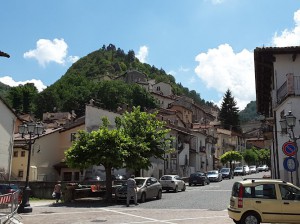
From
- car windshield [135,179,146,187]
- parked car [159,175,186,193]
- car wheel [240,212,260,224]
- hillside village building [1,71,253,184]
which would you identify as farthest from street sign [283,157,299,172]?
parked car [159,175,186,193]

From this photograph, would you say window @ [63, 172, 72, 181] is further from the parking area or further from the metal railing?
the metal railing

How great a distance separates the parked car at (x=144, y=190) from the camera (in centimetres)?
2481

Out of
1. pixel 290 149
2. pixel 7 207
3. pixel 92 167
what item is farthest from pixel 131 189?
pixel 92 167

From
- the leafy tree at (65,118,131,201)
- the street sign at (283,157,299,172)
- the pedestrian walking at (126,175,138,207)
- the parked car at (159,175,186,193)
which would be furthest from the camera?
the parked car at (159,175,186,193)

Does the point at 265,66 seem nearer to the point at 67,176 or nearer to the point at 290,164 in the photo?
the point at 290,164

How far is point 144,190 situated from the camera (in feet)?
82.9

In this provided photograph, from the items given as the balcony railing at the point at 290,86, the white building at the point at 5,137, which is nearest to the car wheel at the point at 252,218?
the balcony railing at the point at 290,86

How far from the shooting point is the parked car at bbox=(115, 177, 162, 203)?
24.8 meters

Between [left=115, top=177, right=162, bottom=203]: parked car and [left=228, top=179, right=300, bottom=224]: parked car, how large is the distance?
1215 centimetres

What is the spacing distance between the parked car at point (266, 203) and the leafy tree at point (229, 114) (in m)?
Result: 94.4

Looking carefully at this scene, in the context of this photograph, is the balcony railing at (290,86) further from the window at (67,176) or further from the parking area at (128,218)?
the window at (67,176)

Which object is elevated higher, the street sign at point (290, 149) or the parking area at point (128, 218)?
the street sign at point (290, 149)

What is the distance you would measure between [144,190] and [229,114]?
85.6 m

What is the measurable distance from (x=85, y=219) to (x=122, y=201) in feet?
29.7
